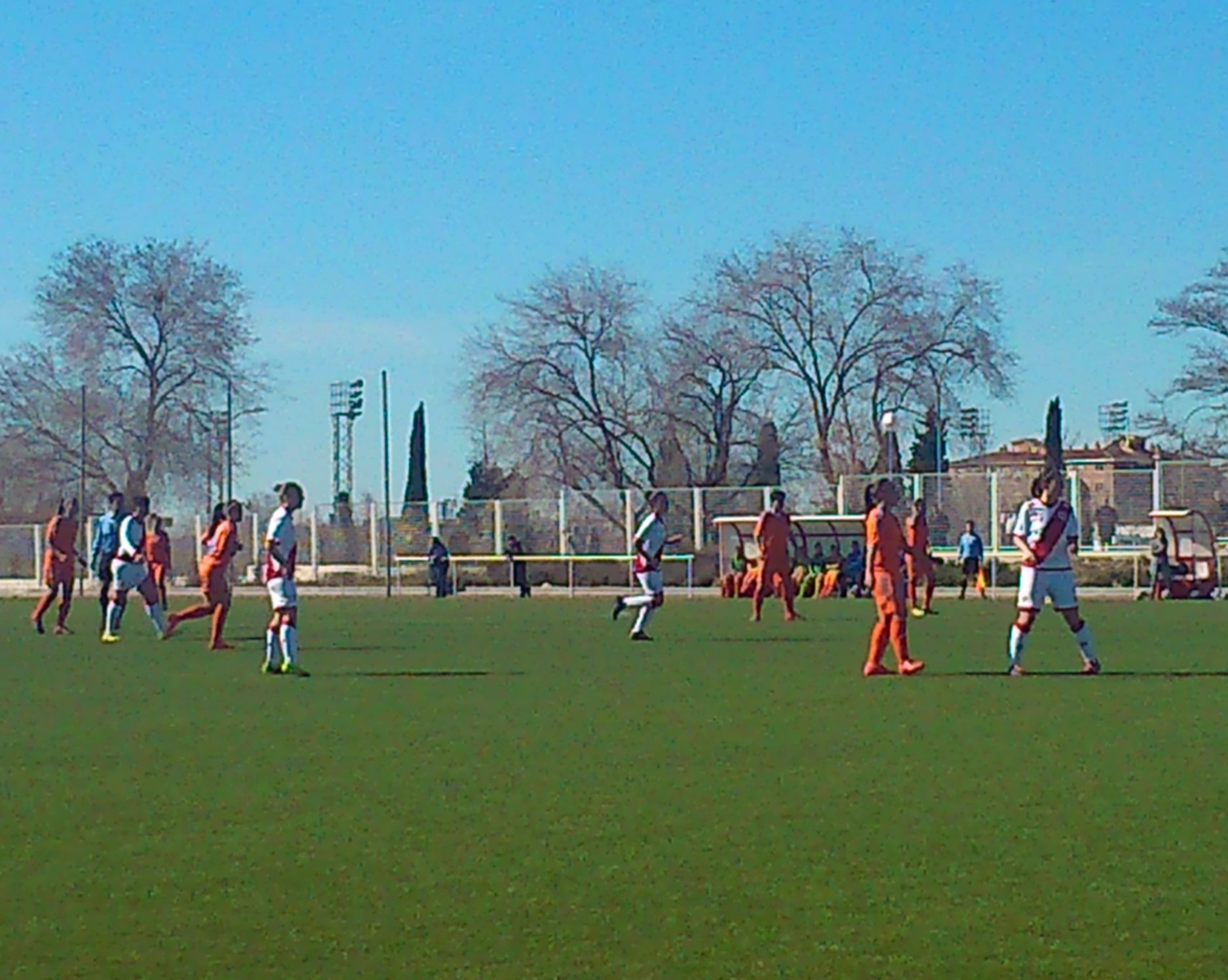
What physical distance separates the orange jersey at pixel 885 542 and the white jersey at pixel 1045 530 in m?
1.03

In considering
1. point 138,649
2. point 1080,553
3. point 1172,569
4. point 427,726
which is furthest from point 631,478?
point 427,726

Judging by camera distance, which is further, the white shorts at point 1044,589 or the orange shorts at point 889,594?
the orange shorts at point 889,594

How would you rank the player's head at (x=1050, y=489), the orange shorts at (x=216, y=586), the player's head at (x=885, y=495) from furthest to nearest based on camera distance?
1. the orange shorts at (x=216, y=586)
2. the player's head at (x=885, y=495)
3. the player's head at (x=1050, y=489)

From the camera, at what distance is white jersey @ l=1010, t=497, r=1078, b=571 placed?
57.4ft

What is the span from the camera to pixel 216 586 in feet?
79.1

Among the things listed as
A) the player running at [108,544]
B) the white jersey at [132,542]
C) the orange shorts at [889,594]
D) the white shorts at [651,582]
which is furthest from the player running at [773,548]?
the orange shorts at [889,594]

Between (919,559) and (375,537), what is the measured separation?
29620mm

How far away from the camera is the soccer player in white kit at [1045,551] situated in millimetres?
17484

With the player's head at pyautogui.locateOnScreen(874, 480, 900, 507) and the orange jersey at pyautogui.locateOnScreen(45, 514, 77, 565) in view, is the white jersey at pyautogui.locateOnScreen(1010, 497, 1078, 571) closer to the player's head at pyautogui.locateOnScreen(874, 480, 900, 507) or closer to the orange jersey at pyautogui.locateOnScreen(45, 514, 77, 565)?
the player's head at pyautogui.locateOnScreen(874, 480, 900, 507)

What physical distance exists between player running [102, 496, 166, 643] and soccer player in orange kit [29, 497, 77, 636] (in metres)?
1.20

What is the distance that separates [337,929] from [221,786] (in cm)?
405

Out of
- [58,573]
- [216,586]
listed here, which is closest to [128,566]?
[216,586]

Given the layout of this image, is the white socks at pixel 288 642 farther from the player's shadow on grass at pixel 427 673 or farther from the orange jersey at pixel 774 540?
the orange jersey at pixel 774 540

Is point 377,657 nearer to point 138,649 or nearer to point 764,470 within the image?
point 138,649
